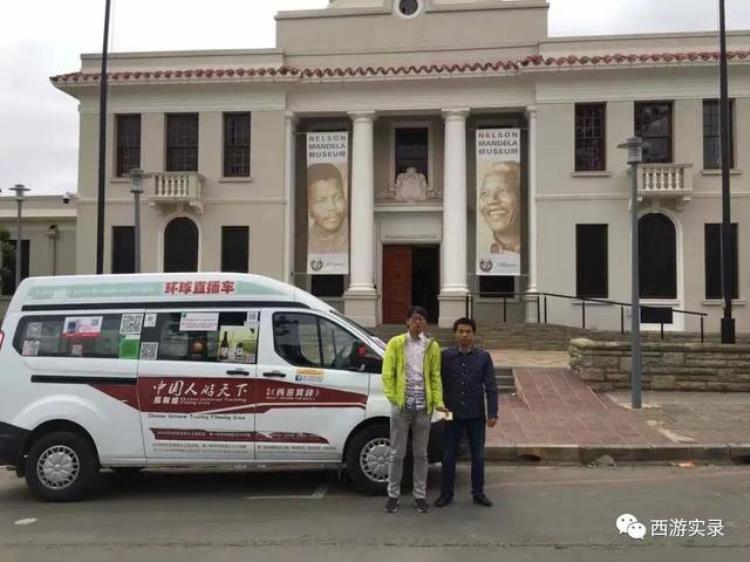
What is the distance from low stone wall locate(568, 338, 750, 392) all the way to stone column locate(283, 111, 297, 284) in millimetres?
10999

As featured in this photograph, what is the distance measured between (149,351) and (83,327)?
754 millimetres

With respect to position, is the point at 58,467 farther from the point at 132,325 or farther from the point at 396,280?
the point at 396,280

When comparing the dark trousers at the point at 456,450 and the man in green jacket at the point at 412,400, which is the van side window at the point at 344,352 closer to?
the man in green jacket at the point at 412,400

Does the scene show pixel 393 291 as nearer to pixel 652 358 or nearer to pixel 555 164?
pixel 555 164

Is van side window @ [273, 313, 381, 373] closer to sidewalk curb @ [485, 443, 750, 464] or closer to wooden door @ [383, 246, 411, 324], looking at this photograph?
sidewalk curb @ [485, 443, 750, 464]

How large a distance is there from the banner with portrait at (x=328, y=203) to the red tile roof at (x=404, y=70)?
195cm

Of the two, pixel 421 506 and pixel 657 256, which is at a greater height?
pixel 657 256

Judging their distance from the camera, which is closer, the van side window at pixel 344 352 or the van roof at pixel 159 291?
the van side window at pixel 344 352

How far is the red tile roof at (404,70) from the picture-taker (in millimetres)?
20250

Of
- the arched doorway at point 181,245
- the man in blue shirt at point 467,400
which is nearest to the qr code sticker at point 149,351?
the man in blue shirt at point 467,400

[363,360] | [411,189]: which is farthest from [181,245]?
[363,360]

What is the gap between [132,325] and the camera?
24.1 feet

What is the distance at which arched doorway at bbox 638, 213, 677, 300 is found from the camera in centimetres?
2059

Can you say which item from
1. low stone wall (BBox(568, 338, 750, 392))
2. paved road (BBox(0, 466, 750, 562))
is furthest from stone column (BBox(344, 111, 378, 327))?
paved road (BBox(0, 466, 750, 562))
